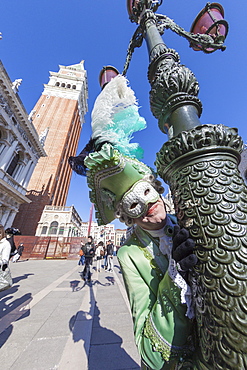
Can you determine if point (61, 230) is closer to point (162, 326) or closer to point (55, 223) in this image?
point (55, 223)

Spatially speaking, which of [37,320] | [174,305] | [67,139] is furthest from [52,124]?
[174,305]

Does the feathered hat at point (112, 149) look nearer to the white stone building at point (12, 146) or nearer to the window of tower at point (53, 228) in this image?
the white stone building at point (12, 146)

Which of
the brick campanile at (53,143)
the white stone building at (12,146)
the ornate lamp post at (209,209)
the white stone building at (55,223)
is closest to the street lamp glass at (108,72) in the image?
the ornate lamp post at (209,209)

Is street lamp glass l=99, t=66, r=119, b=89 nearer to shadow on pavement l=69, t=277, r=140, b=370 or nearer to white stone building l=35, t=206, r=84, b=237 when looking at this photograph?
shadow on pavement l=69, t=277, r=140, b=370

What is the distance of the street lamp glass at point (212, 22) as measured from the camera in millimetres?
1751

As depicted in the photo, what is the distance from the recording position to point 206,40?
1776 mm

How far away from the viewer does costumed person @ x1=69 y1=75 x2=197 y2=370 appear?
0.79 meters

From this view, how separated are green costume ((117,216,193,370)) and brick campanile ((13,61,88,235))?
25.4m

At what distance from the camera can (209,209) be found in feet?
2.34

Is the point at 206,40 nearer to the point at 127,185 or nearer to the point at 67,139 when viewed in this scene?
the point at 127,185

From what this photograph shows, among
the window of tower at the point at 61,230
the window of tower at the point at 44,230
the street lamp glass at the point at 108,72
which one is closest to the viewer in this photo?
the street lamp glass at the point at 108,72

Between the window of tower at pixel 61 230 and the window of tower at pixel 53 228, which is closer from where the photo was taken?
the window of tower at pixel 53 228

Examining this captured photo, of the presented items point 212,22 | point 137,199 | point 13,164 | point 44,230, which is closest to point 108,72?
point 212,22

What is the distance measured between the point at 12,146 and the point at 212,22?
64.0 feet
